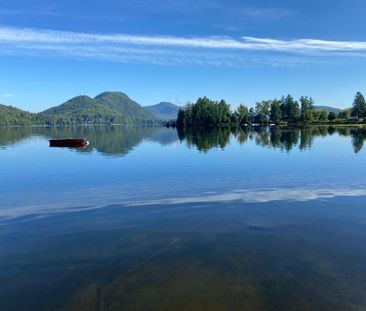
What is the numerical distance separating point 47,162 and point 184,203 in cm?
3976

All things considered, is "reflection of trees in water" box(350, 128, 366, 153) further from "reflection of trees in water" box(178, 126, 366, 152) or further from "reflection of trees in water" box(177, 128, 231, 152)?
"reflection of trees in water" box(177, 128, 231, 152)

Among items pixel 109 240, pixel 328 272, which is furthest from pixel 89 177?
pixel 328 272

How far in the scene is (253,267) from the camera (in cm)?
1691

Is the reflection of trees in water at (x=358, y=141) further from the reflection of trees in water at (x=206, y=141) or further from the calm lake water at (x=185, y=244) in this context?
the calm lake water at (x=185, y=244)

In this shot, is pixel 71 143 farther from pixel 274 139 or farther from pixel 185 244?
pixel 185 244

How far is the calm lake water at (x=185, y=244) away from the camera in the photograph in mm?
14312

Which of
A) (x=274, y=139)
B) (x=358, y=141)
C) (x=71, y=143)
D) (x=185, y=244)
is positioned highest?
(x=71, y=143)

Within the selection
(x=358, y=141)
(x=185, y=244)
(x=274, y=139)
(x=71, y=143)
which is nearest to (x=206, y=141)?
(x=274, y=139)

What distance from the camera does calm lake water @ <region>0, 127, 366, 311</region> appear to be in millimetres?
14312

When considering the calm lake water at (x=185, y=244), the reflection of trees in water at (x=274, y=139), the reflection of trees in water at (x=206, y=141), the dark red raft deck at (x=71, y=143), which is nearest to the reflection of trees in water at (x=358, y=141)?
the reflection of trees in water at (x=274, y=139)

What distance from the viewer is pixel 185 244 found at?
2012cm

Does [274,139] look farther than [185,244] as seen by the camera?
Yes

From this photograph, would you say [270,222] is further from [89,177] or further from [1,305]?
[89,177]

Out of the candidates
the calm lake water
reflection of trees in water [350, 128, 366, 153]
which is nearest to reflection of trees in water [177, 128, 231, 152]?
reflection of trees in water [350, 128, 366, 153]
